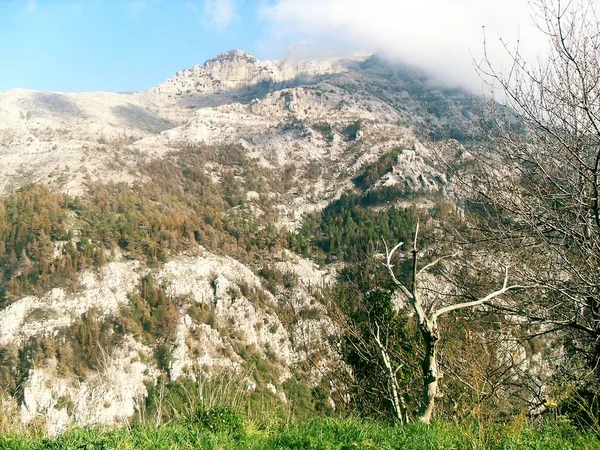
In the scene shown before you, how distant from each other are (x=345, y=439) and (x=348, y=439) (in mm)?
42

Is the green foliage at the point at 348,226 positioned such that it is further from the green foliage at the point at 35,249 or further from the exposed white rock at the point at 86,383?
the green foliage at the point at 35,249

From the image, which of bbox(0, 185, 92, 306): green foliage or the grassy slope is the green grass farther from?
bbox(0, 185, 92, 306): green foliage

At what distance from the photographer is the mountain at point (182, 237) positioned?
45.9 m

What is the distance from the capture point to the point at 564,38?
18.2 feet

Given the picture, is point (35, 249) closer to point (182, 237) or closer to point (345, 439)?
point (182, 237)

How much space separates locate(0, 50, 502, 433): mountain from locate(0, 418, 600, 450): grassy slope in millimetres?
2667

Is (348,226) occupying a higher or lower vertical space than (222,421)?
higher

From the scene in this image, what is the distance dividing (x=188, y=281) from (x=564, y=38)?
214 ft

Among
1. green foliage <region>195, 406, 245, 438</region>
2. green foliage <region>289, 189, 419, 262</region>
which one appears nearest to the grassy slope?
green foliage <region>195, 406, 245, 438</region>

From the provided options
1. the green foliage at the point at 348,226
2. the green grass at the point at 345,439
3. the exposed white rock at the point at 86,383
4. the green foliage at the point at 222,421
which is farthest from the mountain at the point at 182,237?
the green grass at the point at 345,439

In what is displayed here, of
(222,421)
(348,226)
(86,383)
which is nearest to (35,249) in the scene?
(86,383)

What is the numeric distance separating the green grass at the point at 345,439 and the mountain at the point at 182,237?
2590 mm

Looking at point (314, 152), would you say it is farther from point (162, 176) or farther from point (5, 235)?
point (5, 235)

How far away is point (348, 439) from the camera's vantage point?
4.63 meters
